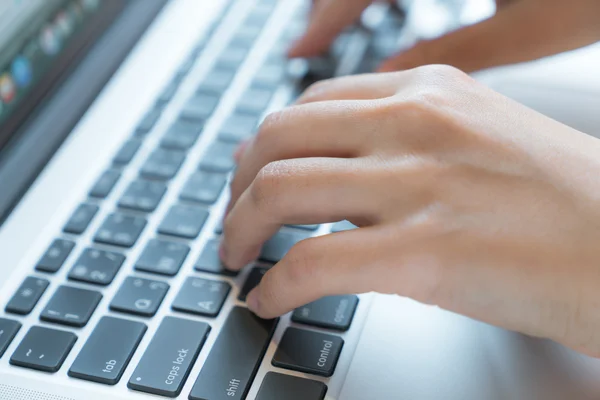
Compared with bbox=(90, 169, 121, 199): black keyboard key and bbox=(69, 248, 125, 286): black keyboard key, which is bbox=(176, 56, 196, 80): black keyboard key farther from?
bbox=(69, 248, 125, 286): black keyboard key

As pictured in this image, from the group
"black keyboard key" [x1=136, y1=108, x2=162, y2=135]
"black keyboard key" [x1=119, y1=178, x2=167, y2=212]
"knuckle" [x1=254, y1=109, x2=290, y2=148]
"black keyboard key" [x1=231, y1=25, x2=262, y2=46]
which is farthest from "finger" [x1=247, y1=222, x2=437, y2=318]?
"black keyboard key" [x1=231, y1=25, x2=262, y2=46]

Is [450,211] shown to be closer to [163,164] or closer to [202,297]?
[202,297]

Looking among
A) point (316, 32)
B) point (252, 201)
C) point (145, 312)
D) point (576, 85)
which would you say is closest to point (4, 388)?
point (145, 312)

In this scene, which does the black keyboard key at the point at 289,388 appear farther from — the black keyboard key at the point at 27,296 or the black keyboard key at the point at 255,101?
the black keyboard key at the point at 255,101

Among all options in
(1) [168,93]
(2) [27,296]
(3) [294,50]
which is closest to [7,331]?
(2) [27,296]

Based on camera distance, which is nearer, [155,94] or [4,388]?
[4,388]

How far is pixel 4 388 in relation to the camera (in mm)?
489

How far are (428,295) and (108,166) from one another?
1.23 feet

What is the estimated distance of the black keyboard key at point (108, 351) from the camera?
0.49 metres

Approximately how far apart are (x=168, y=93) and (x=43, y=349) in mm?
360

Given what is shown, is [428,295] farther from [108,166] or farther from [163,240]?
[108,166]

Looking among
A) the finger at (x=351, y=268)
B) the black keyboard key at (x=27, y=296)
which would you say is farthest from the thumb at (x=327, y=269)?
the black keyboard key at (x=27, y=296)

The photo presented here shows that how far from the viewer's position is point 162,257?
58 centimetres

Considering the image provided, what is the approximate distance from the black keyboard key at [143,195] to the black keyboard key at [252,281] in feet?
0.43
